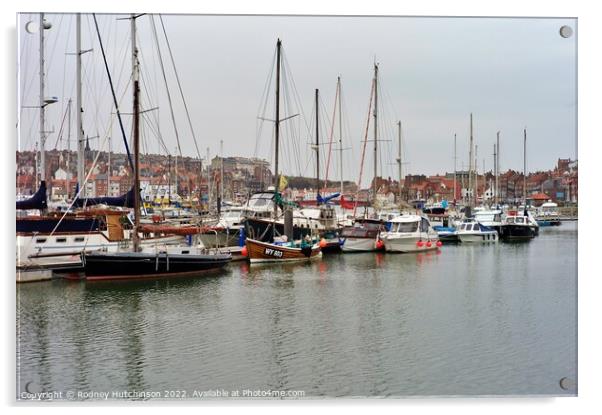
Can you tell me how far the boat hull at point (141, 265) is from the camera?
Result: 48.7ft

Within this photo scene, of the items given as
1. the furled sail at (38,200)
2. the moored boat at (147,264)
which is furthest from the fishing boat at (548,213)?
the furled sail at (38,200)

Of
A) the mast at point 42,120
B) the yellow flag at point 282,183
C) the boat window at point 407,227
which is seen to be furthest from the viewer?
the boat window at point 407,227

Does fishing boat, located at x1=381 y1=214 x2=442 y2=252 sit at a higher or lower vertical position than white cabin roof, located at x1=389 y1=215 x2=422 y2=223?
Result: lower

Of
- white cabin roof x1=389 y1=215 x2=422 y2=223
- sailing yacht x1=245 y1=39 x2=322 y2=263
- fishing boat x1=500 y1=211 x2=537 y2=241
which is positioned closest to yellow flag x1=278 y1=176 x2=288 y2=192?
sailing yacht x1=245 y1=39 x2=322 y2=263

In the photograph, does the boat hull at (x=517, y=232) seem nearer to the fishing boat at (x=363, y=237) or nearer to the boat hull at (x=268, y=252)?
the fishing boat at (x=363, y=237)

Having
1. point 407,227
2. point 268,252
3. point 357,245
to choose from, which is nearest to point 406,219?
point 407,227

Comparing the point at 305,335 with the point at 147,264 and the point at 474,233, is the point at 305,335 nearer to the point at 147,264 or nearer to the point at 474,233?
the point at 147,264

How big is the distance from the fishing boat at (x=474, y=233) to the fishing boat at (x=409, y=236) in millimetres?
4608

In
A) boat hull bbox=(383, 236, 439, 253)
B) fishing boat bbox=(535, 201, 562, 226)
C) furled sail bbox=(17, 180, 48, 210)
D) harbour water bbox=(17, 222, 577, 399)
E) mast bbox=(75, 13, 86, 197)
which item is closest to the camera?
harbour water bbox=(17, 222, 577, 399)

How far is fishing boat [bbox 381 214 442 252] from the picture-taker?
950 inches

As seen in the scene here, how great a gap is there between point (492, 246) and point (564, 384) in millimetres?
20717

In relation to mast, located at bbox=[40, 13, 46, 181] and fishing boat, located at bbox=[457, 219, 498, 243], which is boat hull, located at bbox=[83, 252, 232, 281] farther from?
fishing boat, located at bbox=[457, 219, 498, 243]

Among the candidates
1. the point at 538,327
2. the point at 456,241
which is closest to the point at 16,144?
the point at 538,327

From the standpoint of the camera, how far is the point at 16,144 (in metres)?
7.91
